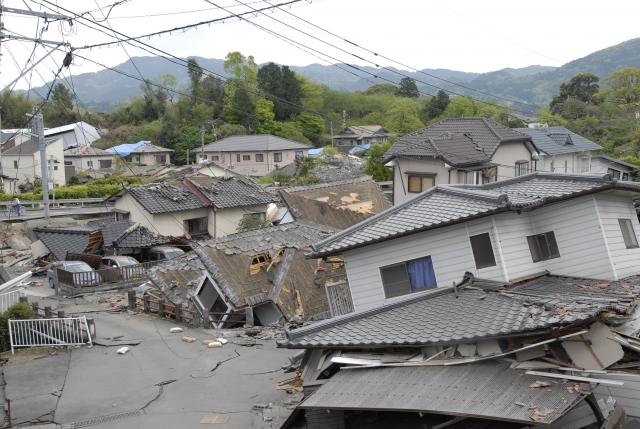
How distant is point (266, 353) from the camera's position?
50.1 feet

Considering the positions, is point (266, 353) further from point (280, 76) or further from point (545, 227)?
point (280, 76)

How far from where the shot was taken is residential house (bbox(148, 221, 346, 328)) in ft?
62.4

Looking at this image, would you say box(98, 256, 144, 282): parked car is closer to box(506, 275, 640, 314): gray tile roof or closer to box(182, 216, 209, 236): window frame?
box(182, 216, 209, 236): window frame

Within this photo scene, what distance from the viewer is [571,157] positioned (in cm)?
3678

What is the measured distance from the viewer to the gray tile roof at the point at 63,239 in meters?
30.9

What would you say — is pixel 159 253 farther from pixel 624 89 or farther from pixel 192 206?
pixel 624 89

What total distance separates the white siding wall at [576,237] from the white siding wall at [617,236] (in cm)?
21

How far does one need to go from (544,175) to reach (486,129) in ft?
49.2

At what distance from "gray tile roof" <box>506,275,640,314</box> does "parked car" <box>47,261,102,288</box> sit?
20.5 metres

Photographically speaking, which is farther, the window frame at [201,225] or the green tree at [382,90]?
the green tree at [382,90]

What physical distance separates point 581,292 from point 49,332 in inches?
540

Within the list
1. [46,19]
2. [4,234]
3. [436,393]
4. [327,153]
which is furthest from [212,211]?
[327,153]

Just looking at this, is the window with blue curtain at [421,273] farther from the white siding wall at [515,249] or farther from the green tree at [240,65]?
the green tree at [240,65]

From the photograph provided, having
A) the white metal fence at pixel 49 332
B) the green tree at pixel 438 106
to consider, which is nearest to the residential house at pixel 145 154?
the green tree at pixel 438 106
